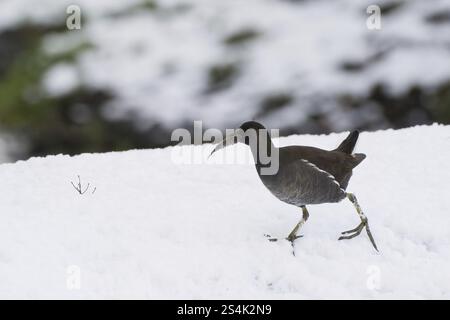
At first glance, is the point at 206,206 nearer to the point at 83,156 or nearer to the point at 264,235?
the point at 264,235

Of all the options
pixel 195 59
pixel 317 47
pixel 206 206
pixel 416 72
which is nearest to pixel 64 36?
pixel 195 59

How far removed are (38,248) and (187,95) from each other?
46.3 ft

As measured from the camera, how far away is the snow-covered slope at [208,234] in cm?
472

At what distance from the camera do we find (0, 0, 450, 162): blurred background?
17.2 meters

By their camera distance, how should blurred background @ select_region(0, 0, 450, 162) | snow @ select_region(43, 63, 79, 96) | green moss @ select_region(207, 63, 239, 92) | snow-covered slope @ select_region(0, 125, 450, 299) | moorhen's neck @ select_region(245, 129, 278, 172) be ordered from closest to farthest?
snow-covered slope @ select_region(0, 125, 450, 299) → moorhen's neck @ select_region(245, 129, 278, 172) → blurred background @ select_region(0, 0, 450, 162) → snow @ select_region(43, 63, 79, 96) → green moss @ select_region(207, 63, 239, 92)

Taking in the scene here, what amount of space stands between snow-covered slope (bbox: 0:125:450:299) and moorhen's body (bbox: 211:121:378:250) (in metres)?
0.38

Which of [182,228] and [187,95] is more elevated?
[187,95]

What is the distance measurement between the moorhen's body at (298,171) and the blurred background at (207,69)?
11471mm

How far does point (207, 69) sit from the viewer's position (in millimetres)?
19734

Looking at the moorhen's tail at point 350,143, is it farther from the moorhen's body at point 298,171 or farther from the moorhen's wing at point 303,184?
the moorhen's wing at point 303,184

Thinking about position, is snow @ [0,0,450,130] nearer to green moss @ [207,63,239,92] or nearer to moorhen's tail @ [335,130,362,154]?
green moss @ [207,63,239,92]

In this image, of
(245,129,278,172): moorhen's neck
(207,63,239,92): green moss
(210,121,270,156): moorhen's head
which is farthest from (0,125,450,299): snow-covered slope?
(207,63,239,92): green moss

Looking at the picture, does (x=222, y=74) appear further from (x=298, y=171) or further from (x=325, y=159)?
(x=298, y=171)

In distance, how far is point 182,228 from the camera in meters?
5.62
